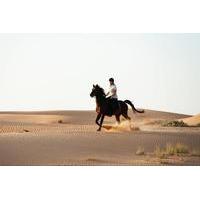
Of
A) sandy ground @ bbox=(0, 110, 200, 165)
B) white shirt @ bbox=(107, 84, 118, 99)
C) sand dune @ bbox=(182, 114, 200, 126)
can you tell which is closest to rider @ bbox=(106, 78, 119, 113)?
white shirt @ bbox=(107, 84, 118, 99)

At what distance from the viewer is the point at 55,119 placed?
133ft

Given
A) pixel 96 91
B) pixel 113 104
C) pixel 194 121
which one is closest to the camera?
pixel 96 91

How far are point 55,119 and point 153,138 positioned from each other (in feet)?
66.5

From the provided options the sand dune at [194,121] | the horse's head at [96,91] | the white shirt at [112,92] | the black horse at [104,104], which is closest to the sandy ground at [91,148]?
the black horse at [104,104]

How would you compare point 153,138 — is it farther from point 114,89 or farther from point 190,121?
point 190,121

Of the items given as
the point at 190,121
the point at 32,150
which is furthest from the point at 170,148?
the point at 190,121

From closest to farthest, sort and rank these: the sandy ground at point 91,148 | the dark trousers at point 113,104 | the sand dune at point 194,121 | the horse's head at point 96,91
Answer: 1. the sandy ground at point 91,148
2. the horse's head at point 96,91
3. the dark trousers at point 113,104
4. the sand dune at point 194,121

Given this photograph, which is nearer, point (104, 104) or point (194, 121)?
point (104, 104)

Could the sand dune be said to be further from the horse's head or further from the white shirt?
the horse's head

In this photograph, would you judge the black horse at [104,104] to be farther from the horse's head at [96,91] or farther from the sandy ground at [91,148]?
the sandy ground at [91,148]

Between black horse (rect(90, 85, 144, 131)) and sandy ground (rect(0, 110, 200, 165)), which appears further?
black horse (rect(90, 85, 144, 131))

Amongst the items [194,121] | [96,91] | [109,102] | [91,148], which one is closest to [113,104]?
[109,102]

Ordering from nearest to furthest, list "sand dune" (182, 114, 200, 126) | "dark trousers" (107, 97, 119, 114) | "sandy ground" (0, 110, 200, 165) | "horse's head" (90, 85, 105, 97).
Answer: "sandy ground" (0, 110, 200, 165), "horse's head" (90, 85, 105, 97), "dark trousers" (107, 97, 119, 114), "sand dune" (182, 114, 200, 126)

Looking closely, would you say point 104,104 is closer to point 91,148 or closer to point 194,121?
point 91,148
